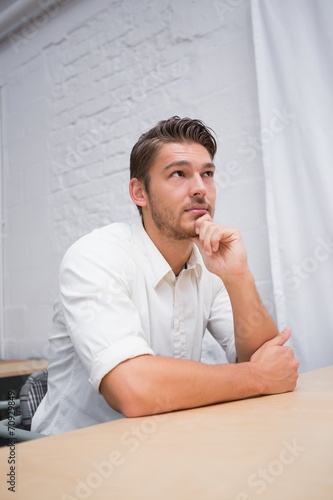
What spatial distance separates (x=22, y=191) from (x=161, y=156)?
1.87 meters

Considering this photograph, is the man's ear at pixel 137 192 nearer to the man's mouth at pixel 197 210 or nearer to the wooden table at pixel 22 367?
the man's mouth at pixel 197 210

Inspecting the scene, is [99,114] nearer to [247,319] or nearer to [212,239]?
[212,239]

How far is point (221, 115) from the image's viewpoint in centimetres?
210

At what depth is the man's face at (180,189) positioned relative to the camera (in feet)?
4.85

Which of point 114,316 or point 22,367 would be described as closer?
point 114,316

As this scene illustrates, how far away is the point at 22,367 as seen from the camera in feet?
8.64

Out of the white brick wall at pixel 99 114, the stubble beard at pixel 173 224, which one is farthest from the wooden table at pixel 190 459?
the white brick wall at pixel 99 114

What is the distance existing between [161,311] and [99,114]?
161 centimetres
